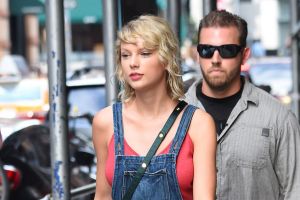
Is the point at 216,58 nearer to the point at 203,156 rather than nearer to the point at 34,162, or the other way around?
the point at 203,156

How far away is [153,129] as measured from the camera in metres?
2.67

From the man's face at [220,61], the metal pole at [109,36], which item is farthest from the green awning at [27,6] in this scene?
the man's face at [220,61]

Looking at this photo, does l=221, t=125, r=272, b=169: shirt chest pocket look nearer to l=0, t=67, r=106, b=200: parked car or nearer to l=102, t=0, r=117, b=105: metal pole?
l=102, t=0, r=117, b=105: metal pole

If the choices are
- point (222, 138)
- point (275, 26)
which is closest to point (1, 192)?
point (222, 138)

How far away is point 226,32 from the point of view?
3.79m

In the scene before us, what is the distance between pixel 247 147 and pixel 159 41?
115cm

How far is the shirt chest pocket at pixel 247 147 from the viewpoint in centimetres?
358

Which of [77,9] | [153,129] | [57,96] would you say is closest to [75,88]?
[57,96]

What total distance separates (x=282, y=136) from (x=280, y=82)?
46.3ft

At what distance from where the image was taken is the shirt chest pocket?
358 cm

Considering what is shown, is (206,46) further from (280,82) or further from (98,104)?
(280,82)

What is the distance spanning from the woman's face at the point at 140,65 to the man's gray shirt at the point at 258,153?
3.33 ft

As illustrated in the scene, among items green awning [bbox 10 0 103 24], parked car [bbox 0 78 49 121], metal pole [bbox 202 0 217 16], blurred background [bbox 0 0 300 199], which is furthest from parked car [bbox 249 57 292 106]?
metal pole [bbox 202 0 217 16]

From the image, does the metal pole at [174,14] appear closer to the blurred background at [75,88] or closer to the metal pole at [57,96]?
the blurred background at [75,88]
